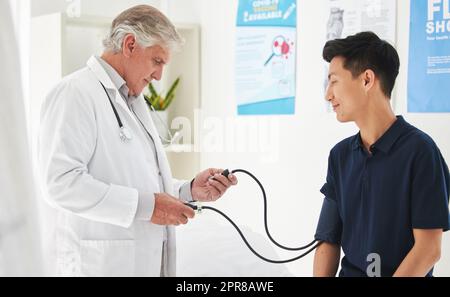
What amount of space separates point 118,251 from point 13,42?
75 centimetres

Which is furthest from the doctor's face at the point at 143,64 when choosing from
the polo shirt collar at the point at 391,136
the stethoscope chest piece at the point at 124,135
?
the polo shirt collar at the point at 391,136

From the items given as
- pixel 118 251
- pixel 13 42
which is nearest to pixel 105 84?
pixel 118 251

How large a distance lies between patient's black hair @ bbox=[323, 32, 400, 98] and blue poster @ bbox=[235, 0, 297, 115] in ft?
2.15

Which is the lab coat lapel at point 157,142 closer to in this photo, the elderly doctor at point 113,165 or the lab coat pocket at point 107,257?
the elderly doctor at point 113,165

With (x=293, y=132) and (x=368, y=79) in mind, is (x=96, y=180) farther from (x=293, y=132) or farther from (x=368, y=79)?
(x=293, y=132)

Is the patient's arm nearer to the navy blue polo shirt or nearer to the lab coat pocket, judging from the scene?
the navy blue polo shirt

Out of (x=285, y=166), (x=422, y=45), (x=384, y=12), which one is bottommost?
(x=285, y=166)

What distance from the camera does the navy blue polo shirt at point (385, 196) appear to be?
1.07 metres

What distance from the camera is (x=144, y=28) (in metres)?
1.19

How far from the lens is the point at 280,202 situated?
1912 millimetres

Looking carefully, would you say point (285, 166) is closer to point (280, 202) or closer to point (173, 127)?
point (280, 202)

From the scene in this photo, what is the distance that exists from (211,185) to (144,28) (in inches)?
16.4

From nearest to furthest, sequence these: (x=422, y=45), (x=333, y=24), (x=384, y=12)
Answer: (x=422, y=45) → (x=384, y=12) → (x=333, y=24)
